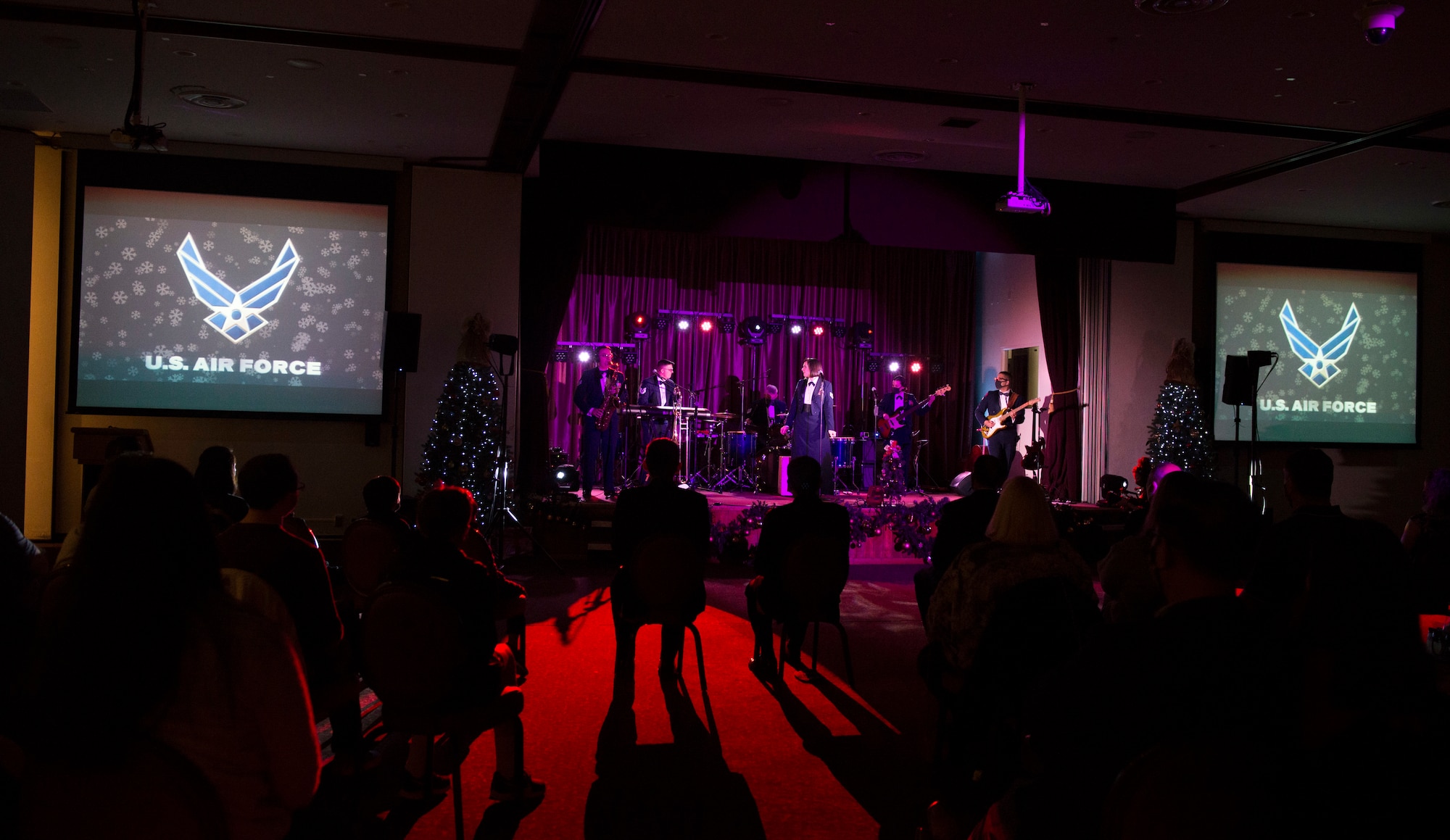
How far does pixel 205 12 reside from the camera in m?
6.18

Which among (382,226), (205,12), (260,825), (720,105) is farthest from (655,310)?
(260,825)

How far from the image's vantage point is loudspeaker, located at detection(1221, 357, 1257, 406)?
10391 mm

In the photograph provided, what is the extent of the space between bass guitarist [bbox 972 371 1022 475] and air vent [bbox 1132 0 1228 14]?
6.86 m

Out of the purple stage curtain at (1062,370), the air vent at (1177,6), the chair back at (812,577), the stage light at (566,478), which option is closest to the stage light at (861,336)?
the purple stage curtain at (1062,370)

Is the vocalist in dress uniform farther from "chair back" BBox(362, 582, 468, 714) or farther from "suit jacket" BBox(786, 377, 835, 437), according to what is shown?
"chair back" BBox(362, 582, 468, 714)

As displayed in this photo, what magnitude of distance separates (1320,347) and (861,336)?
5.84 m

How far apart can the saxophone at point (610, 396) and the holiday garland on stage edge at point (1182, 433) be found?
6.12m

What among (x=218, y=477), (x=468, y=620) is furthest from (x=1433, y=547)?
(x=218, y=477)

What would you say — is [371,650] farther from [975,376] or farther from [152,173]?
[975,376]

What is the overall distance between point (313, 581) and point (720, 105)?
235 inches

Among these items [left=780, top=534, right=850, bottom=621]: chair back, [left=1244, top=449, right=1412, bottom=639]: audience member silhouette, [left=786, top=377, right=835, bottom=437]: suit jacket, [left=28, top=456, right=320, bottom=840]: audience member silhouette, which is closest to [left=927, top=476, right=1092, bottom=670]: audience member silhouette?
[left=1244, top=449, right=1412, bottom=639]: audience member silhouette

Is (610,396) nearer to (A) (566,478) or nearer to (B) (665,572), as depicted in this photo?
(A) (566,478)

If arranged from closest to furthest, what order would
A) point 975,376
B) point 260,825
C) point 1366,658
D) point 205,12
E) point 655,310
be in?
point 260,825, point 1366,658, point 205,12, point 655,310, point 975,376

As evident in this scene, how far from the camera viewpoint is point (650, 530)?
4.80m
